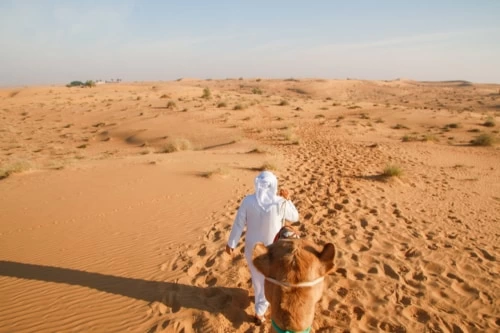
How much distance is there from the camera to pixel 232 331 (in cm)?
355

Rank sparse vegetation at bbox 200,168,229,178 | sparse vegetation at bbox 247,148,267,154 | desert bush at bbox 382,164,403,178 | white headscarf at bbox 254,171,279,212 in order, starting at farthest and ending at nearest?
sparse vegetation at bbox 247,148,267,154 → sparse vegetation at bbox 200,168,229,178 → desert bush at bbox 382,164,403,178 → white headscarf at bbox 254,171,279,212

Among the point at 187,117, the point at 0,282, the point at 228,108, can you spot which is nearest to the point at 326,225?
the point at 0,282

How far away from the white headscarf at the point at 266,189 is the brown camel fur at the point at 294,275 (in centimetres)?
125

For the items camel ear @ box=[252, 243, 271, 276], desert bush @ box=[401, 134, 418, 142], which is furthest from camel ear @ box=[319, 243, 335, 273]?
desert bush @ box=[401, 134, 418, 142]

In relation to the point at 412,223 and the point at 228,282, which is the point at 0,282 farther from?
the point at 412,223

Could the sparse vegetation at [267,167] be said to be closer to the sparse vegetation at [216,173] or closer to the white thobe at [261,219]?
the sparse vegetation at [216,173]

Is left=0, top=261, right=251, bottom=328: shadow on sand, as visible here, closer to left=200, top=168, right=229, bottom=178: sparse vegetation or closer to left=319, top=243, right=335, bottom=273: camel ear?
left=319, top=243, right=335, bottom=273: camel ear

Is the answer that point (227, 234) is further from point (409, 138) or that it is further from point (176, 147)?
point (409, 138)

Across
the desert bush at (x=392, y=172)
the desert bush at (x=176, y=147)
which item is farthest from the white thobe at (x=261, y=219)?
the desert bush at (x=176, y=147)

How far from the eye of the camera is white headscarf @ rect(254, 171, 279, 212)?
2980mm

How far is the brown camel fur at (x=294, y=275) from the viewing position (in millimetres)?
1679

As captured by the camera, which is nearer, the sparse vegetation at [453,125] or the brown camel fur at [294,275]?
the brown camel fur at [294,275]

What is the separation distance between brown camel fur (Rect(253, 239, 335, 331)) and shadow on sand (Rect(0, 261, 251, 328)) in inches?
87.9

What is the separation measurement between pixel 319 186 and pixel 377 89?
64029mm
